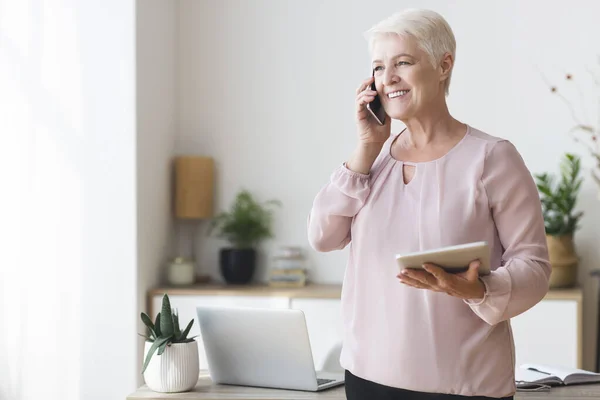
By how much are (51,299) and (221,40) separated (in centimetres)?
163

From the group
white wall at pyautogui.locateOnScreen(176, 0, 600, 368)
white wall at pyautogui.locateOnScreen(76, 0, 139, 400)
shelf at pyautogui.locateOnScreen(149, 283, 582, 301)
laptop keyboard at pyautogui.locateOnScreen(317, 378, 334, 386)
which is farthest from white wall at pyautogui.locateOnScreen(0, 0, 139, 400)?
laptop keyboard at pyautogui.locateOnScreen(317, 378, 334, 386)

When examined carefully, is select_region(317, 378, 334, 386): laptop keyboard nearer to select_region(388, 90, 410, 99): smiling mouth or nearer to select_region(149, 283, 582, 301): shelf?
select_region(388, 90, 410, 99): smiling mouth

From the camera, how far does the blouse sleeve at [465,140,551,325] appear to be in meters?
1.66

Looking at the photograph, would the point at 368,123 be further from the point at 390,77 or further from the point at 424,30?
the point at 424,30

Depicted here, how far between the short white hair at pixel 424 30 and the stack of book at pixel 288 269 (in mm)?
2480

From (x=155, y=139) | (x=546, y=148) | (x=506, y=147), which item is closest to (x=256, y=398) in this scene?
(x=506, y=147)

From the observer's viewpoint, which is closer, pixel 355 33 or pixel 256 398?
pixel 256 398

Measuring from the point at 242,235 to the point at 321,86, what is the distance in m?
0.89

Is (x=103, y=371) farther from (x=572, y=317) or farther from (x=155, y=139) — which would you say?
(x=572, y=317)

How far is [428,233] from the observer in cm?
173

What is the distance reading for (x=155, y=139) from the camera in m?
4.10

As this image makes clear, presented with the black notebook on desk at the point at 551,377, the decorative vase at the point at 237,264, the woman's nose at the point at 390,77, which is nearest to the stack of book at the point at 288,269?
the decorative vase at the point at 237,264

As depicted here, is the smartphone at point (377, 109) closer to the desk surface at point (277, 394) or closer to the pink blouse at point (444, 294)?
the pink blouse at point (444, 294)

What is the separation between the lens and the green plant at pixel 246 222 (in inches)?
167
